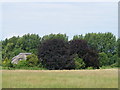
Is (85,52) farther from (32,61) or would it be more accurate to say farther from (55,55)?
(32,61)

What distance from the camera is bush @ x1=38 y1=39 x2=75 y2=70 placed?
57.3m

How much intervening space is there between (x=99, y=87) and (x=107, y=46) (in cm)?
6248

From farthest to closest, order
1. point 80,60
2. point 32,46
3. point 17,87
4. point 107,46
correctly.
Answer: point 32,46 < point 107,46 < point 80,60 < point 17,87

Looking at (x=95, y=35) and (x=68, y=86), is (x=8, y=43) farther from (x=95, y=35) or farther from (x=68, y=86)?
(x=68, y=86)

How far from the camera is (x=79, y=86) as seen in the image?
41.8ft

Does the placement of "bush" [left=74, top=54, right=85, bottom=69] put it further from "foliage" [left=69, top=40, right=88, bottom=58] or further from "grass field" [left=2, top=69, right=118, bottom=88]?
"grass field" [left=2, top=69, right=118, bottom=88]

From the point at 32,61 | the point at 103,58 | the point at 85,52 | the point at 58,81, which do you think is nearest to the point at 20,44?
the point at 32,61

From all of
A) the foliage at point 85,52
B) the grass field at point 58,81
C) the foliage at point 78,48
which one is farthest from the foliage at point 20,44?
the grass field at point 58,81

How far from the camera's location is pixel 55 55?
5897 cm

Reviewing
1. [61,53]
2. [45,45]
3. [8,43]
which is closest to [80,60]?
[61,53]

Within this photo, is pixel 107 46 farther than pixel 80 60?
Yes

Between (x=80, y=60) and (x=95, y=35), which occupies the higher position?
(x=95, y=35)

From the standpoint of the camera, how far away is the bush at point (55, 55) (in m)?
57.3

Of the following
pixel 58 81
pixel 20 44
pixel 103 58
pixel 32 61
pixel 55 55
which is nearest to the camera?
pixel 58 81
